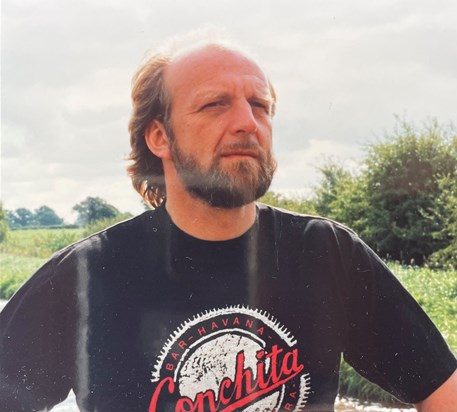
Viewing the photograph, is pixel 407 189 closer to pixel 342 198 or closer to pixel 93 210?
pixel 342 198

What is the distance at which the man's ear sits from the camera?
4.98 feet

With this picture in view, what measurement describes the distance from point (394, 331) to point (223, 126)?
586 millimetres

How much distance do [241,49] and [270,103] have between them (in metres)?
0.14

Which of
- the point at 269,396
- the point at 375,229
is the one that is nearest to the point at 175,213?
the point at 269,396

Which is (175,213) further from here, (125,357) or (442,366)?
(442,366)

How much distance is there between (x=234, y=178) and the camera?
53.6 inches

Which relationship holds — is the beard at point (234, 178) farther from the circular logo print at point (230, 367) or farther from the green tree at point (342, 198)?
the green tree at point (342, 198)

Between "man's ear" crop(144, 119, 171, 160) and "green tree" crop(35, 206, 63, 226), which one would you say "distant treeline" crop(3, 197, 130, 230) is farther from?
"man's ear" crop(144, 119, 171, 160)

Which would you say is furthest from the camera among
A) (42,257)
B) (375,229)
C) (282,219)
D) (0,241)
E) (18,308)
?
(375,229)

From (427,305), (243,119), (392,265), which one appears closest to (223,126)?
(243,119)

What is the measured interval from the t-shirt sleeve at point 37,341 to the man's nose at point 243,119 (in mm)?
496

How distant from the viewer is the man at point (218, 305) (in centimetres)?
136

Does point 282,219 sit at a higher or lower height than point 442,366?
higher

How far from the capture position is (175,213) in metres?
1.46
